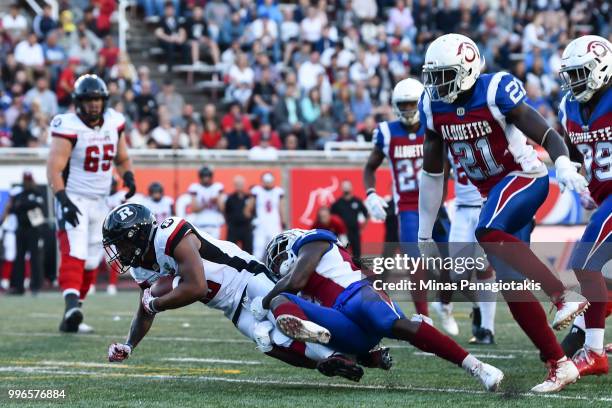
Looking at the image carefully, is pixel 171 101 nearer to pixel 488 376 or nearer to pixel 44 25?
pixel 44 25

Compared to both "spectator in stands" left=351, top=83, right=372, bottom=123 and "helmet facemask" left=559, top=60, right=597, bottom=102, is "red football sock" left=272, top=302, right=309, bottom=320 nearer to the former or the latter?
"helmet facemask" left=559, top=60, right=597, bottom=102

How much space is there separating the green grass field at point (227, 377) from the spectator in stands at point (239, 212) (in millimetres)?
7054

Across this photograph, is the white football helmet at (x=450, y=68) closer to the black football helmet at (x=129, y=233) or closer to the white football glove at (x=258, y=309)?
the white football glove at (x=258, y=309)

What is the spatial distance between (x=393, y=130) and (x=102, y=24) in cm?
1102

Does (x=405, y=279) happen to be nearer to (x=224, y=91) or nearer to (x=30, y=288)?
(x=30, y=288)

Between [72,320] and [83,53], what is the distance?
31.3 feet

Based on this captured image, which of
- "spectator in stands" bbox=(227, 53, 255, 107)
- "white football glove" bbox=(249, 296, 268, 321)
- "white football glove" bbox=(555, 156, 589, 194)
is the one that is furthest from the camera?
"spectator in stands" bbox=(227, 53, 255, 107)

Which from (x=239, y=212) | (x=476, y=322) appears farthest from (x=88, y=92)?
(x=239, y=212)

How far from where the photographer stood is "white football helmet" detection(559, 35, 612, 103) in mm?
6820

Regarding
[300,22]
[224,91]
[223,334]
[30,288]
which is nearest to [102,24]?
[224,91]

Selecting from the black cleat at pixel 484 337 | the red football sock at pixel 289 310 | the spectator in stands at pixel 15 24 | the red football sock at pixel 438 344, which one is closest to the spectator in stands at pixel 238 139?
the spectator in stands at pixel 15 24

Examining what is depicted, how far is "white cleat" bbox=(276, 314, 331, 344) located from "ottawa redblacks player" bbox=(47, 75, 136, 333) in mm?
4303

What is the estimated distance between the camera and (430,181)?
702cm

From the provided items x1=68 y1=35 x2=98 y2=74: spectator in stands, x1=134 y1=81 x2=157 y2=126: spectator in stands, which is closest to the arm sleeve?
x1=134 y1=81 x2=157 y2=126: spectator in stands
